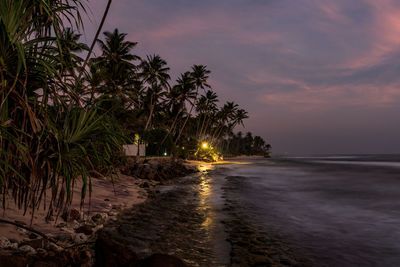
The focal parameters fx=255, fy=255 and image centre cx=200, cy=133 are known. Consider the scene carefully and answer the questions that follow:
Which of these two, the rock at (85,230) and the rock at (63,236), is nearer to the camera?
the rock at (63,236)

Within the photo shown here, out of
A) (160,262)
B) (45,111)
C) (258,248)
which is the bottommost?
(258,248)

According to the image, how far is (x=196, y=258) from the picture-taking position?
4520mm

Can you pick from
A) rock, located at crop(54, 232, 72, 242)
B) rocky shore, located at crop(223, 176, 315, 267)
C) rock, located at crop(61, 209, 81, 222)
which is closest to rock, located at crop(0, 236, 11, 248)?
rock, located at crop(54, 232, 72, 242)

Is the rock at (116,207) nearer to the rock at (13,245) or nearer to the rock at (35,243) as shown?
the rock at (35,243)

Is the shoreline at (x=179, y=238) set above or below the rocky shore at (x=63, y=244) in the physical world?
below

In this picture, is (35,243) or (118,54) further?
(118,54)

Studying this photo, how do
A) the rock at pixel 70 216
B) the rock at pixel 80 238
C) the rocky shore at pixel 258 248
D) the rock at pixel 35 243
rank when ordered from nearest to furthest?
the rock at pixel 35 243 < the rocky shore at pixel 258 248 < the rock at pixel 80 238 < the rock at pixel 70 216

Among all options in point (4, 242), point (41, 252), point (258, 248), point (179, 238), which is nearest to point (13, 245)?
point (4, 242)

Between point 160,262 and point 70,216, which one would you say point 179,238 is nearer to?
point 160,262

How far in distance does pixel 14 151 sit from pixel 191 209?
5.99 meters

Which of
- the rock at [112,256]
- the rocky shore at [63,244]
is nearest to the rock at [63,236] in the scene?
the rocky shore at [63,244]

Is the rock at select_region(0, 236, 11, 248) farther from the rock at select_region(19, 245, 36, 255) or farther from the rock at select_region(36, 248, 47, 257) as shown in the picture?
the rock at select_region(36, 248, 47, 257)

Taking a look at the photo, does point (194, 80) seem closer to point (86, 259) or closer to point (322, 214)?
point (322, 214)

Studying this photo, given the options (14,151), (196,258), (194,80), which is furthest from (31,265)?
(194,80)
